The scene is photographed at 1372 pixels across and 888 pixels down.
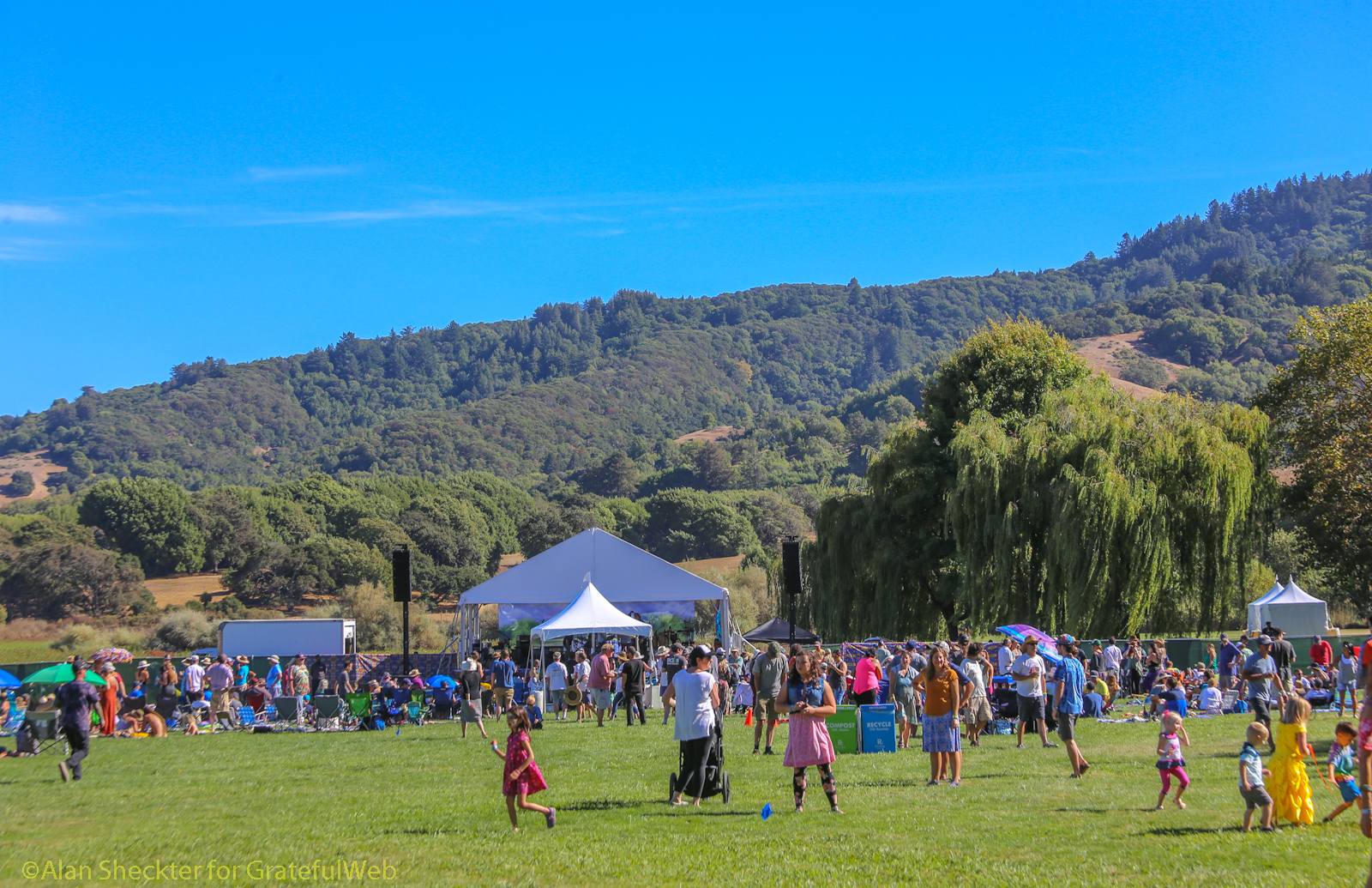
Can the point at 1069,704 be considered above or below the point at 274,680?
above

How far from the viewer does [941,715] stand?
9953mm

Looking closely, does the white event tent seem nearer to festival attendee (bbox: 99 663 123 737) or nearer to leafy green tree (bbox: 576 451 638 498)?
festival attendee (bbox: 99 663 123 737)

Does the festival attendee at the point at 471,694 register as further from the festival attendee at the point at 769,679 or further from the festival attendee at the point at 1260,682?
the festival attendee at the point at 1260,682

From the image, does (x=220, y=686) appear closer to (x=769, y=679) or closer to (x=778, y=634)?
(x=769, y=679)

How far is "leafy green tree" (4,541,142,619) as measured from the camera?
204 feet

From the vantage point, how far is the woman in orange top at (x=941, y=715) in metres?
9.81

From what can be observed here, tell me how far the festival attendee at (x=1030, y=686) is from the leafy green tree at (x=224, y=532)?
231 feet

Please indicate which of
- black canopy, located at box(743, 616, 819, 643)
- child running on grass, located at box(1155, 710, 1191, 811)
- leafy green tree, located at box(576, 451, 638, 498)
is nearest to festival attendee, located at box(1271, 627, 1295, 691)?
child running on grass, located at box(1155, 710, 1191, 811)

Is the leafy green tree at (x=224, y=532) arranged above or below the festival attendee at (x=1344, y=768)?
above

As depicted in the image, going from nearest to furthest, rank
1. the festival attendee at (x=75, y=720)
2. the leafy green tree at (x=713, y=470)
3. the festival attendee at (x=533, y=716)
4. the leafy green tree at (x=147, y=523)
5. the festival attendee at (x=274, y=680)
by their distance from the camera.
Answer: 1. the festival attendee at (x=75, y=720)
2. the festival attendee at (x=533, y=716)
3. the festival attendee at (x=274, y=680)
4. the leafy green tree at (x=147, y=523)
5. the leafy green tree at (x=713, y=470)

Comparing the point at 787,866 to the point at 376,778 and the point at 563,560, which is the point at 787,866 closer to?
the point at 376,778

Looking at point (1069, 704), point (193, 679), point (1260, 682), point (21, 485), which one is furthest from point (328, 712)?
point (21, 485)

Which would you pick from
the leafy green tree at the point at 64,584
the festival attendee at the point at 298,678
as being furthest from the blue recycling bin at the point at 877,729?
the leafy green tree at the point at 64,584

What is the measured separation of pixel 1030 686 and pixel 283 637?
75.4ft
